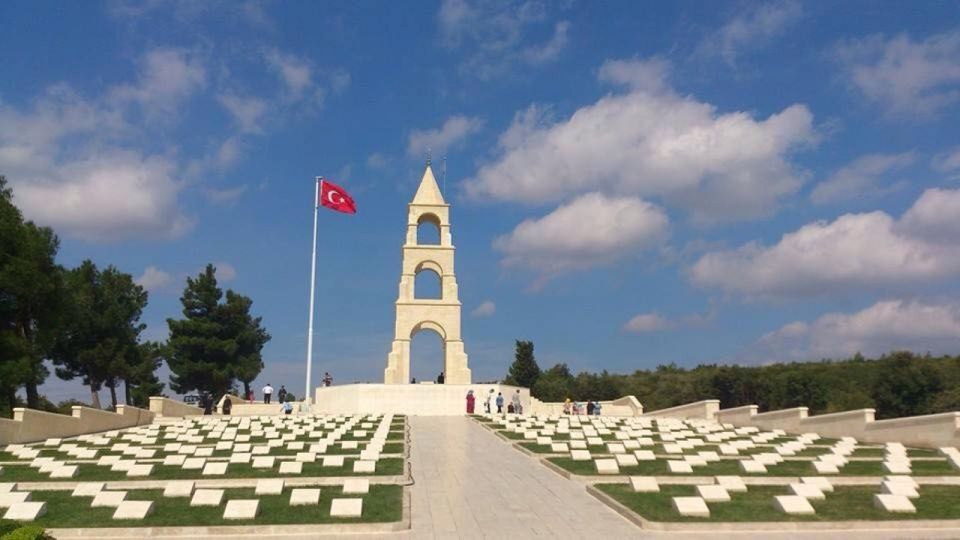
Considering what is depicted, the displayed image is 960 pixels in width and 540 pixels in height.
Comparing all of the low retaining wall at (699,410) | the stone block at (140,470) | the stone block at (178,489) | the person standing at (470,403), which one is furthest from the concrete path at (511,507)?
the person standing at (470,403)

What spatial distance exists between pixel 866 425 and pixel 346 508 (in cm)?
1899

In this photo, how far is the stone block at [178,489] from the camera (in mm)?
11523

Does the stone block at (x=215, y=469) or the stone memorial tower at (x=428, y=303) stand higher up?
the stone memorial tower at (x=428, y=303)

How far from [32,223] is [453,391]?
18974 mm

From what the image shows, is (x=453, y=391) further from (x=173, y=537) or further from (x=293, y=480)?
(x=173, y=537)

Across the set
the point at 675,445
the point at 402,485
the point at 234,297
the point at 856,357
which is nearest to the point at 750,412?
the point at 675,445

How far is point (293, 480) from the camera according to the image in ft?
42.3

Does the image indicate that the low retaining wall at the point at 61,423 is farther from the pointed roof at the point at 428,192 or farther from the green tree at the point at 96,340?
the pointed roof at the point at 428,192

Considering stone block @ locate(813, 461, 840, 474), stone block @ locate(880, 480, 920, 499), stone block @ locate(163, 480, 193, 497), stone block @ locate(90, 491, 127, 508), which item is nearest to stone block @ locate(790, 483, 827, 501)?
stone block @ locate(880, 480, 920, 499)

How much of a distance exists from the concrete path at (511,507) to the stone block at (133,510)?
3106 mm

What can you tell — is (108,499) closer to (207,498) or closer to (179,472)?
(207,498)

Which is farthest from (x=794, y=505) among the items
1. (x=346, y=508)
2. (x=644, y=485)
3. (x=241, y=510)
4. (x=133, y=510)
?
(x=133, y=510)

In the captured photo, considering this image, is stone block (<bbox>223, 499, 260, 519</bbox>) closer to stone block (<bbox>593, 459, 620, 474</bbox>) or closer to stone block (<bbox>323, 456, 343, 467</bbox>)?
stone block (<bbox>323, 456, 343, 467</bbox>)

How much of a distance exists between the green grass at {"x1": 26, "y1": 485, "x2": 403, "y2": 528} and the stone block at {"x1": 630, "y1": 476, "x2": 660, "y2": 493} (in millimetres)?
3560
